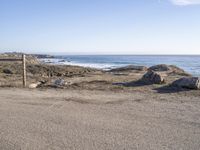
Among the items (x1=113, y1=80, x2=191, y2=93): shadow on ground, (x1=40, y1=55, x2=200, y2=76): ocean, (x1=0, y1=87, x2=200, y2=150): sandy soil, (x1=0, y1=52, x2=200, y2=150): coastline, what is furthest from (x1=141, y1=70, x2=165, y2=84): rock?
(x1=40, y1=55, x2=200, y2=76): ocean

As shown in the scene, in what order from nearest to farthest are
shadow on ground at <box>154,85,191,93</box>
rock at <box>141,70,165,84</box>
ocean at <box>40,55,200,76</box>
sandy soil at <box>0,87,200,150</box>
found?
sandy soil at <box>0,87,200,150</box> → shadow on ground at <box>154,85,191,93</box> → rock at <box>141,70,165,84</box> → ocean at <box>40,55,200,76</box>

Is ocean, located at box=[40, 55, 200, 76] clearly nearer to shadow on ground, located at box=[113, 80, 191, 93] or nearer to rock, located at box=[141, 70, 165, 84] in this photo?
rock, located at box=[141, 70, 165, 84]

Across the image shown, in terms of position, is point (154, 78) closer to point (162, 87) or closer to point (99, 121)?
point (162, 87)

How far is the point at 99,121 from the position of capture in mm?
7766

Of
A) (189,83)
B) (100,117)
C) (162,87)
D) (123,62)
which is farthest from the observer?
(123,62)

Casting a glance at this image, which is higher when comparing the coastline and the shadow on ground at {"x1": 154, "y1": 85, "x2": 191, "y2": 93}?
the shadow on ground at {"x1": 154, "y1": 85, "x2": 191, "y2": 93}

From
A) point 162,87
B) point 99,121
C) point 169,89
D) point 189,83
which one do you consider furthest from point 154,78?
point 99,121

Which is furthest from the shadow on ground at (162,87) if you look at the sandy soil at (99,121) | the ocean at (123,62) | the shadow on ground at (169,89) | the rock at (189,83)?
the ocean at (123,62)

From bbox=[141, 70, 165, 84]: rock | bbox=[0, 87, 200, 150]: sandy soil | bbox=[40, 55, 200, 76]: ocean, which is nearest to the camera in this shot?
bbox=[0, 87, 200, 150]: sandy soil

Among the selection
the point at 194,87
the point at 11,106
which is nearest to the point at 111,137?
the point at 11,106

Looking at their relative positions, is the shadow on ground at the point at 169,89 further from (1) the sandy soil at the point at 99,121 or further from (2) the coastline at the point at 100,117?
(1) the sandy soil at the point at 99,121

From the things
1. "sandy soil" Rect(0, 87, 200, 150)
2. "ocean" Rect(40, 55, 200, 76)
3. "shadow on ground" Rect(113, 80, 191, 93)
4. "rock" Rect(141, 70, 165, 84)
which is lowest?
"ocean" Rect(40, 55, 200, 76)

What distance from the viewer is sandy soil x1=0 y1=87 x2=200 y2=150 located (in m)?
6.18

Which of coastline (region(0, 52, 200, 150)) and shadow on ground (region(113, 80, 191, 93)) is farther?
shadow on ground (region(113, 80, 191, 93))
